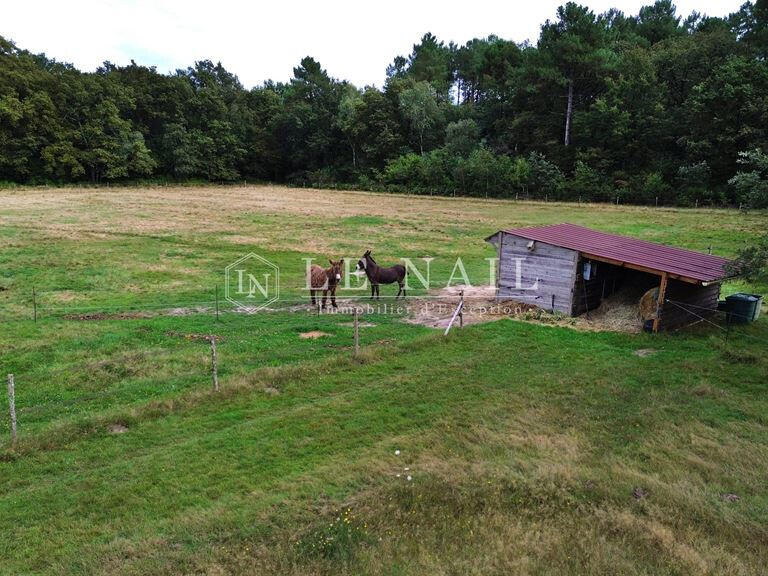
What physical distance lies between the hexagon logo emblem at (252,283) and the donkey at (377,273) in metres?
3.52

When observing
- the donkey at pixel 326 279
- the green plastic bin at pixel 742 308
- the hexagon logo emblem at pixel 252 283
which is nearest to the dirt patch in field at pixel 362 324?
the donkey at pixel 326 279

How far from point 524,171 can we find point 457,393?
176ft

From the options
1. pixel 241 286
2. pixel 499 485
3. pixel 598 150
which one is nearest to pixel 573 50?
pixel 598 150

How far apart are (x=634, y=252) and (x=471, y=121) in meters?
58.5

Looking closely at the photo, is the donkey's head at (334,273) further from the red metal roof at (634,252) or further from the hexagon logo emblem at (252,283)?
the red metal roof at (634,252)

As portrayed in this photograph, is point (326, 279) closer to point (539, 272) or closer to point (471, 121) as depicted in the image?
point (539, 272)

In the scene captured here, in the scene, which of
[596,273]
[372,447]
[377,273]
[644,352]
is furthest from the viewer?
[377,273]

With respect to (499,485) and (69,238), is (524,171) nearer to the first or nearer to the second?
(69,238)

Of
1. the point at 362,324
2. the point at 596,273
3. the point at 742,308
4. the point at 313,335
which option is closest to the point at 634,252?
the point at 596,273

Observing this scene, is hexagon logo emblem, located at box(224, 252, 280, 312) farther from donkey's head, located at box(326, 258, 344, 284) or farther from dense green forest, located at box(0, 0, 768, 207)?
dense green forest, located at box(0, 0, 768, 207)

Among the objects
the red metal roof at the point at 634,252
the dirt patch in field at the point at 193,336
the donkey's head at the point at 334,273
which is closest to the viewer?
the dirt patch in field at the point at 193,336

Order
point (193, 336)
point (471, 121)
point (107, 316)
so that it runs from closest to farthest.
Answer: point (193, 336) < point (107, 316) < point (471, 121)

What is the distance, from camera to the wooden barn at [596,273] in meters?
15.1

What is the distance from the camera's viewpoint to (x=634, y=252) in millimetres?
16531
